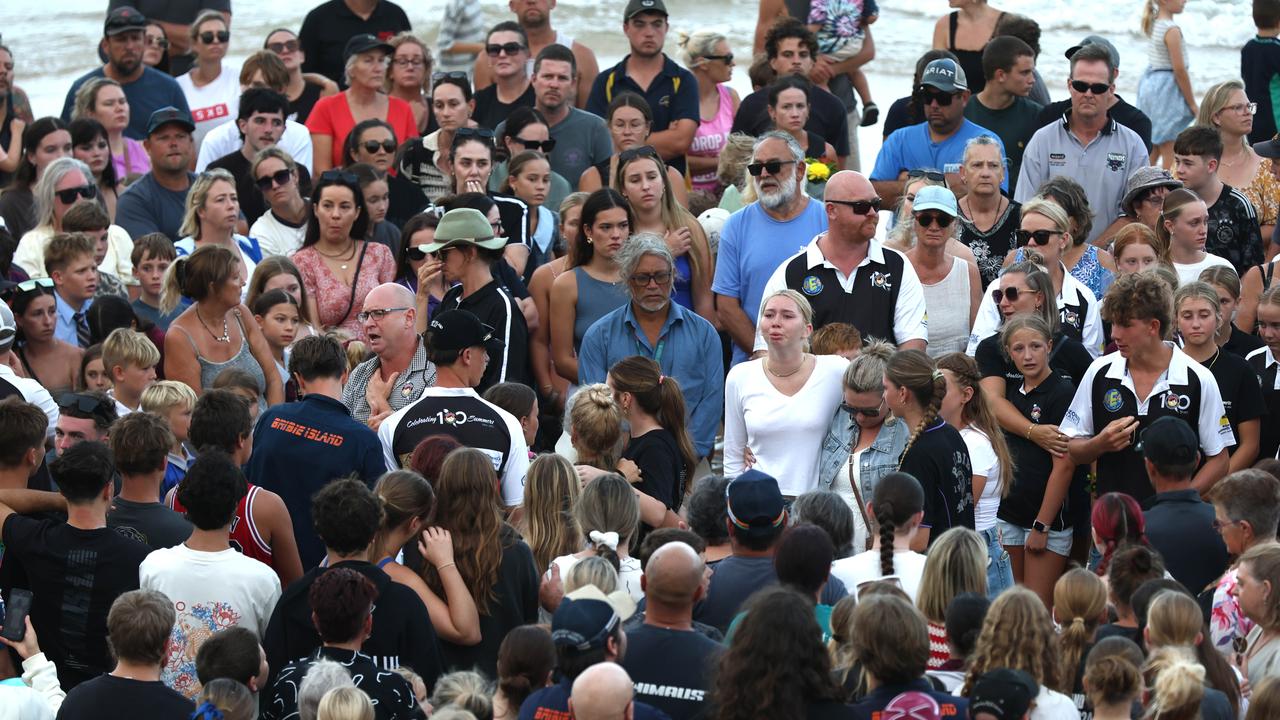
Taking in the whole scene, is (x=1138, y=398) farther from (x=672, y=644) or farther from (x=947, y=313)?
(x=672, y=644)

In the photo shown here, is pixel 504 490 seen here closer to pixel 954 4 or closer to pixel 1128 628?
pixel 1128 628

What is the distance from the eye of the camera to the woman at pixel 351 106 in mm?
11242

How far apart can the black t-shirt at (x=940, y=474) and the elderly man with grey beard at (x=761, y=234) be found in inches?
91.2

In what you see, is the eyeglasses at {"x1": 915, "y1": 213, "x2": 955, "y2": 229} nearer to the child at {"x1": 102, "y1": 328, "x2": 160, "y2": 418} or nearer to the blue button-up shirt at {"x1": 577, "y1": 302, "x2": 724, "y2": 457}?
the blue button-up shirt at {"x1": 577, "y1": 302, "x2": 724, "y2": 457}

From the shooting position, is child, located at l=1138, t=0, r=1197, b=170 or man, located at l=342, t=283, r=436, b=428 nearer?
man, located at l=342, t=283, r=436, b=428

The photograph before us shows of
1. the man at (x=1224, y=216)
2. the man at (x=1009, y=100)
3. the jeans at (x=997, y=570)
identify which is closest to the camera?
the jeans at (x=997, y=570)

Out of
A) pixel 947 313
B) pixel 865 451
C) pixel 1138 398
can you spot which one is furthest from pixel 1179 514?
pixel 947 313

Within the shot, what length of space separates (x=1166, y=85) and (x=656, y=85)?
4190 mm

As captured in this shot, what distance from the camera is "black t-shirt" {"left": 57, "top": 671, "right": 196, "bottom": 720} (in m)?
4.85

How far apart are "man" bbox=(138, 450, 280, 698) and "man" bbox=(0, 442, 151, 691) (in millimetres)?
207

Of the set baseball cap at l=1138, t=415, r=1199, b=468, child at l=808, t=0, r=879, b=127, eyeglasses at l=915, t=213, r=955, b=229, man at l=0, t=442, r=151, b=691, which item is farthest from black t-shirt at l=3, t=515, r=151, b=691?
child at l=808, t=0, r=879, b=127

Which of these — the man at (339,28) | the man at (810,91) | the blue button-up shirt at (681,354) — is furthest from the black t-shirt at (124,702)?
the man at (339,28)

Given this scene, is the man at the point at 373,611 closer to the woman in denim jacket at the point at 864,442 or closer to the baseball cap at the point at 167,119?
the woman in denim jacket at the point at 864,442

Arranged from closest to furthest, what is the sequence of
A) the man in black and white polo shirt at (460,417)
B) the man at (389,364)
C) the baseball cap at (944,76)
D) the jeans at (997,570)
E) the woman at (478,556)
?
the woman at (478,556) → the man in black and white polo shirt at (460,417) → the jeans at (997,570) → the man at (389,364) → the baseball cap at (944,76)
